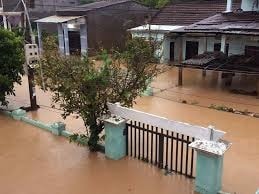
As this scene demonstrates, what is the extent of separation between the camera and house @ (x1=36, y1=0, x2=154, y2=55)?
26170 millimetres

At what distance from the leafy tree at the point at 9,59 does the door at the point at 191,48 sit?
13.0 meters

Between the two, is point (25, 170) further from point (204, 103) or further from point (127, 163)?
point (204, 103)

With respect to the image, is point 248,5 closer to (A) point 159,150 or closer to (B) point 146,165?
(A) point 159,150

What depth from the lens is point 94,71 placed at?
830 cm

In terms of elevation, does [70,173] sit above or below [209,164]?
below

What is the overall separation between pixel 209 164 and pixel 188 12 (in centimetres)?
1946

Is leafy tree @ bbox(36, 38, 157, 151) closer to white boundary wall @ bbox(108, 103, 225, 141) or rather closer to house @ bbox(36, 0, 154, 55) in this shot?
white boundary wall @ bbox(108, 103, 225, 141)

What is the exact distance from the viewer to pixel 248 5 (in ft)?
71.2

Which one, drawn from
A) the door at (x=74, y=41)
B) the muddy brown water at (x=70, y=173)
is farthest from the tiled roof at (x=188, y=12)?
the muddy brown water at (x=70, y=173)

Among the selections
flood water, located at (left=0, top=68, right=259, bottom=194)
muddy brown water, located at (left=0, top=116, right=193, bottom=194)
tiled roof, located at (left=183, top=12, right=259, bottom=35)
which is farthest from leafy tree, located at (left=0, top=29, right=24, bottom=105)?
tiled roof, located at (left=183, top=12, right=259, bottom=35)

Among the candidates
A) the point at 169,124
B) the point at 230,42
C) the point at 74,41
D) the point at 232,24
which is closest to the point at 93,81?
the point at 169,124

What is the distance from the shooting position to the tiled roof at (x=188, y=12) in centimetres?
2371

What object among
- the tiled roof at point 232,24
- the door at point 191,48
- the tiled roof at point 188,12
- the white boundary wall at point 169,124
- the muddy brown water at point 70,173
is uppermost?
the tiled roof at point 188,12

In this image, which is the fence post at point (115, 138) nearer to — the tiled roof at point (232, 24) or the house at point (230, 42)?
the house at point (230, 42)
